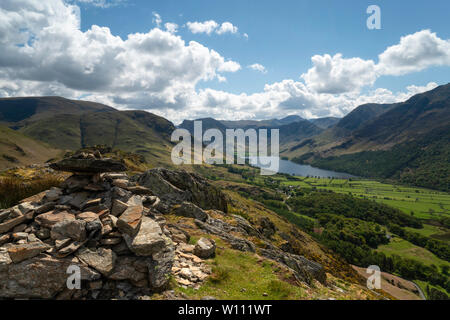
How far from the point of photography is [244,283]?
13539 mm

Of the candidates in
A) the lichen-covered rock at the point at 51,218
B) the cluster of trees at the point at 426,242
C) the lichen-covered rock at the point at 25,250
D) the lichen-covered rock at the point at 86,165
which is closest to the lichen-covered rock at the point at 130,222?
the lichen-covered rock at the point at 51,218

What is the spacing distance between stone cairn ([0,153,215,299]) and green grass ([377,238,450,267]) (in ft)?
587

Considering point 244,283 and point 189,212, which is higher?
point 189,212

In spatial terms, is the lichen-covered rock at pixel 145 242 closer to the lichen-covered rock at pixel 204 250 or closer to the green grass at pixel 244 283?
the green grass at pixel 244 283

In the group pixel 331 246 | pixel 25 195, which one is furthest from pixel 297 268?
pixel 331 246

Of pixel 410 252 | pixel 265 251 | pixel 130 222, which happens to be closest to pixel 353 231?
pixel 410 252

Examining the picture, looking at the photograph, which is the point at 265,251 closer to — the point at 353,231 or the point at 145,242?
the point at 145,242

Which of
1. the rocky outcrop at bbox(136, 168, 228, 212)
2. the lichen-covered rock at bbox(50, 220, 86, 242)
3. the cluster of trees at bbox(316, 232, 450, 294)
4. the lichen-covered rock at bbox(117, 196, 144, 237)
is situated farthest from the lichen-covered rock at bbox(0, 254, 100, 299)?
the cluster of trees at bbox(316, 232, 450, 294)

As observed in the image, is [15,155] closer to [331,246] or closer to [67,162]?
[67,162]

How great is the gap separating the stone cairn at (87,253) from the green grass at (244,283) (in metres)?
0.81

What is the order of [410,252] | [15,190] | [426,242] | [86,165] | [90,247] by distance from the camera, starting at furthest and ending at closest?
[426,242] < [410,252] < [15,190] < [86,165] < [90,247]

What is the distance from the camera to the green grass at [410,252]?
137 meters

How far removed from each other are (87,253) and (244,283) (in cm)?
903

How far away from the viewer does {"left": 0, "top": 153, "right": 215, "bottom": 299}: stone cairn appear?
1028cm
